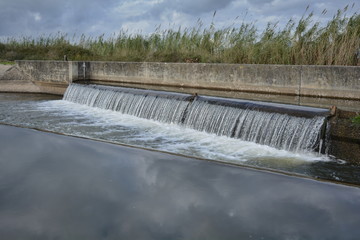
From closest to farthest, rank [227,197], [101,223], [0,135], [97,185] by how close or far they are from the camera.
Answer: [101,223]
[227,197]
[97,185]
[0,135]

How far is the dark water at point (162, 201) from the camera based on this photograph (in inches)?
40.4

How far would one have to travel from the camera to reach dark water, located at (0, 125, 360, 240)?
1025 mm

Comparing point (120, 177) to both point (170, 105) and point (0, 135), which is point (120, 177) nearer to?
point (0, 135)

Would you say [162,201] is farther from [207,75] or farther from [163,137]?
[207,75]

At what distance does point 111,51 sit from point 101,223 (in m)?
13.9

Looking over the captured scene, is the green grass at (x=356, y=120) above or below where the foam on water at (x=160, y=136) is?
above

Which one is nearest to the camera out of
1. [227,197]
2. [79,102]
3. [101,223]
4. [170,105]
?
[101,223]

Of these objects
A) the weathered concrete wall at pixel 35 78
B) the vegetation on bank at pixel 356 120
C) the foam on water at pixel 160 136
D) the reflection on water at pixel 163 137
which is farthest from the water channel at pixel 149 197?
the weathered concrete wall at pixel 35 78

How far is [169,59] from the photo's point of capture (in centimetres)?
1185

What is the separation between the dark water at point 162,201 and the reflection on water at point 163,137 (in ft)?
10.7

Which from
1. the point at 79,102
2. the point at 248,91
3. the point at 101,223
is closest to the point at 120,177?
the point at 101,223

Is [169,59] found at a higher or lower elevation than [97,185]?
higher

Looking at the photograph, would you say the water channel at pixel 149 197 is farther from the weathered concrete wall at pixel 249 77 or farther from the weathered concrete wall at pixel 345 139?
the weathered concrete wall at pixel 249 77

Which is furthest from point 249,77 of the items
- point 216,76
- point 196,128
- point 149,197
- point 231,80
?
point 149,197
